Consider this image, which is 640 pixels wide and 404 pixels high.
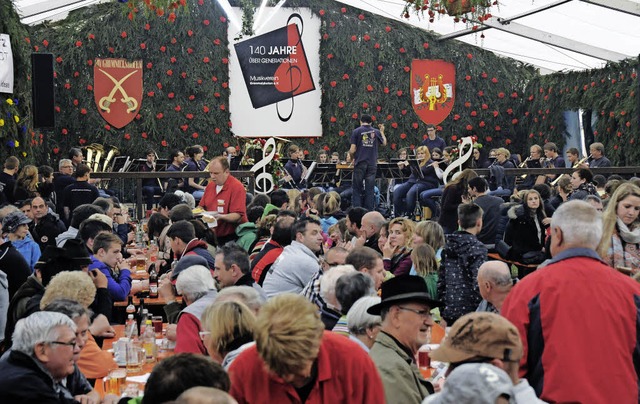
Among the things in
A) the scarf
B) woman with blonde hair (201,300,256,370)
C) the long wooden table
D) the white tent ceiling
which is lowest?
the long wooden table

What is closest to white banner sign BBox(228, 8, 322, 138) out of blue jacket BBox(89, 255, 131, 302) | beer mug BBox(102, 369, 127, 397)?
blue jacket BBox(89, 255, 131, 302)

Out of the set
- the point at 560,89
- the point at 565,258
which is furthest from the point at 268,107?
the point at 565,258

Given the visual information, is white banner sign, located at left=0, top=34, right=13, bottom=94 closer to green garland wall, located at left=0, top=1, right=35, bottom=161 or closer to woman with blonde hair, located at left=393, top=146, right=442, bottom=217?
green garland wall, located at left=0, top=1, right=35, bottom=161

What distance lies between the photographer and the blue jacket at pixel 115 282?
681 centimetres

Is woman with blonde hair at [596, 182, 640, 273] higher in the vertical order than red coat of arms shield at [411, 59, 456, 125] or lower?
lower

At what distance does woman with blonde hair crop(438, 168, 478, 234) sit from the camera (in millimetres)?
10211

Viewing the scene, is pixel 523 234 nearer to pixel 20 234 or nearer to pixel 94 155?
pixel 20 234

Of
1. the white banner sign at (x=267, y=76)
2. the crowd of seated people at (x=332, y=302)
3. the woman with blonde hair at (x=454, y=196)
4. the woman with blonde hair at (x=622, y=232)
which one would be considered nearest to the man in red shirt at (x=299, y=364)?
the crowd of seated people at (x=332, y=302)

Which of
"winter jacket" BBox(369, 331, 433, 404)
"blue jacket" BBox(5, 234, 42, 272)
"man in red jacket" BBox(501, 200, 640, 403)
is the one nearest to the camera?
"man in red jacket" BBox(501, 200, 640, 403)

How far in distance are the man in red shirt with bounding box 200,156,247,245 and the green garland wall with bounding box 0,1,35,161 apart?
5.94 meters

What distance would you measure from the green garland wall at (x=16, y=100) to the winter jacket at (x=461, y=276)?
942cm

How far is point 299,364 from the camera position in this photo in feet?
10.1

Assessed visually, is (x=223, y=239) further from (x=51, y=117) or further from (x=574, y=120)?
(x=574, y=120)

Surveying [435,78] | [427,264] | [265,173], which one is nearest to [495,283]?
[427,264]
